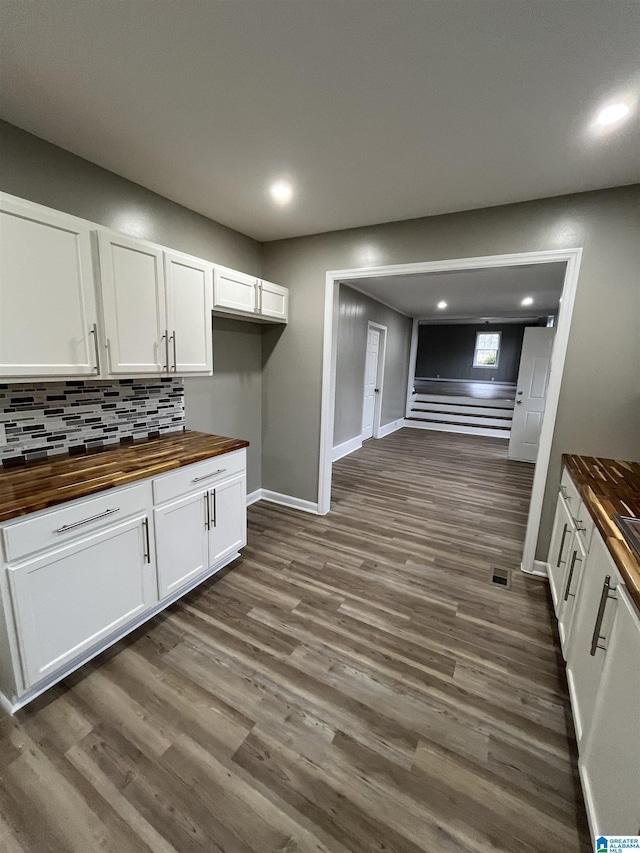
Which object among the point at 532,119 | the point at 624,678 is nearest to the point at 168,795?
the point at 624,678

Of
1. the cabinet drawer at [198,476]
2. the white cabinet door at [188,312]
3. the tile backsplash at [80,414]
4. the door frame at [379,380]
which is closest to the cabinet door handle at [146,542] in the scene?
the cabinet drawer at [198,476]

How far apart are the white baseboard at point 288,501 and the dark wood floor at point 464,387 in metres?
7.65

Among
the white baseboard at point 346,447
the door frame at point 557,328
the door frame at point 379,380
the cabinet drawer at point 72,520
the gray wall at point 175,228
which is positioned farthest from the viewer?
the door frame at point 379,380

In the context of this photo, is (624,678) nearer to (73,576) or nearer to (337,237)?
(73,576)

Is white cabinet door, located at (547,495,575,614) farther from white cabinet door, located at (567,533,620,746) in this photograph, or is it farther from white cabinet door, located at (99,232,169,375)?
white cabinet door, located at (99,232,169,375)

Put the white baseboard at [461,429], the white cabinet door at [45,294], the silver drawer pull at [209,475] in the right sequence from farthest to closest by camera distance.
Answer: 1. the white baseboard at [461,429]
2. the silver drawer pull at [209,475]
3. the white cabinet door at [45,294]

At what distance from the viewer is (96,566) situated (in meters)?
1.67

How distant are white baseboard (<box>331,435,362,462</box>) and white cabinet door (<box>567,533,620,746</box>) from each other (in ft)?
12.6

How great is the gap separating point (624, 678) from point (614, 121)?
2.18 meters

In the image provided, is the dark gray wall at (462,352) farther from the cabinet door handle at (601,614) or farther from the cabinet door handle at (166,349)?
the cabinet door handle at (601,614)

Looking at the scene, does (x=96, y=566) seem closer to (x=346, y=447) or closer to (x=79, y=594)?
(x=79, y=594)

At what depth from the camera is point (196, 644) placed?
189 centimetres

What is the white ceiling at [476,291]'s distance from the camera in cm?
425

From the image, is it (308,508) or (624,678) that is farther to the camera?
(308,508)
